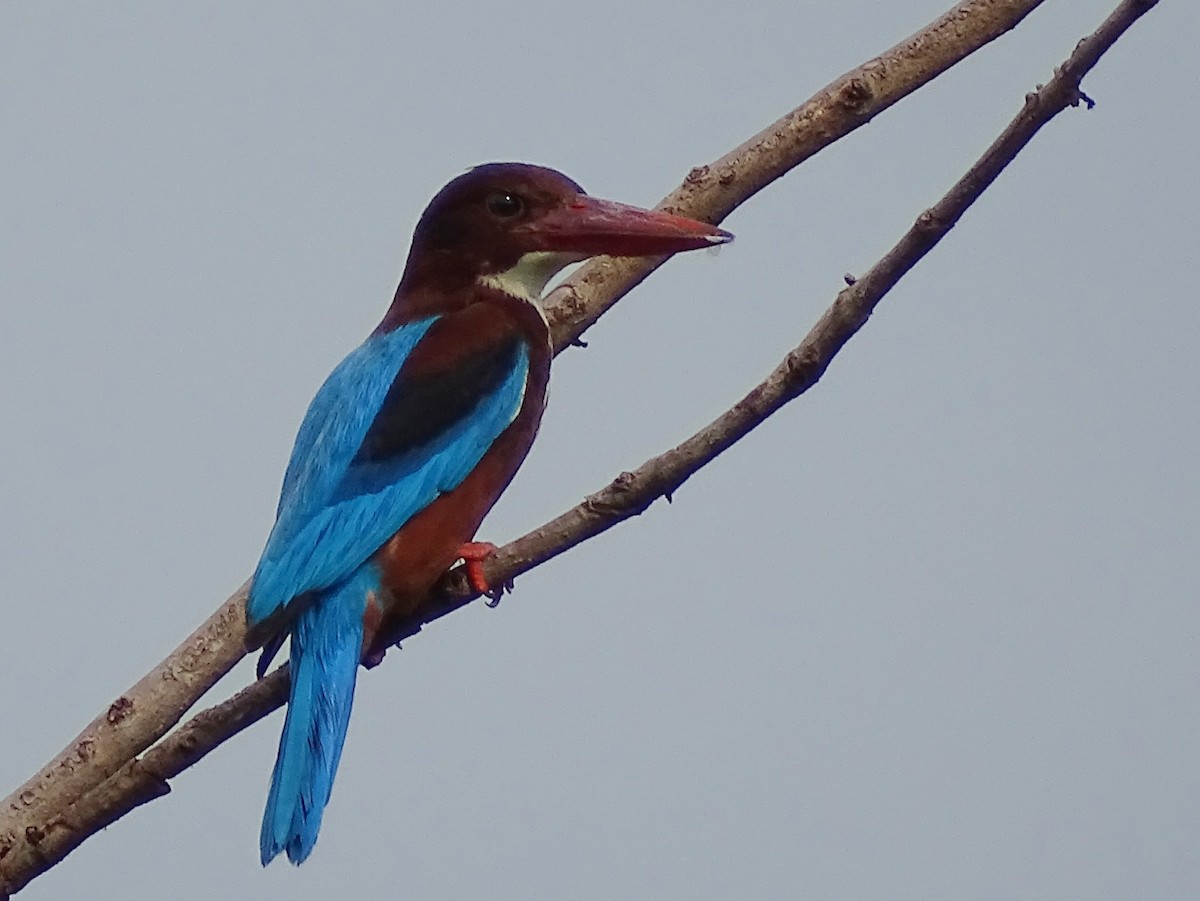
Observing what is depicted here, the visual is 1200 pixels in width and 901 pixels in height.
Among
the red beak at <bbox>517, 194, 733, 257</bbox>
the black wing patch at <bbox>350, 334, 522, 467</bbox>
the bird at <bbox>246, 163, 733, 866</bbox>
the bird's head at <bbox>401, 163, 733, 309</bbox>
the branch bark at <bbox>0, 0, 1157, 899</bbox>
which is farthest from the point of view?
the bird's head at <bbox>401, 163, 733, 309</bbox>

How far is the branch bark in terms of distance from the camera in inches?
105

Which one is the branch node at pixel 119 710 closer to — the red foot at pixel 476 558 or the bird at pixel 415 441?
the bird at pixel 415 441

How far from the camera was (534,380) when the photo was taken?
13.4 ft

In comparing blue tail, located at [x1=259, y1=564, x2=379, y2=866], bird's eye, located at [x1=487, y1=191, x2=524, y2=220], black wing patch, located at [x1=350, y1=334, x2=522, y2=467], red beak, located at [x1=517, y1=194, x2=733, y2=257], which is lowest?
blue tail, located at [x1=259, y1=564, x2=379, y2=866]

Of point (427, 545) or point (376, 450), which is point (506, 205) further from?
point (427, 545)

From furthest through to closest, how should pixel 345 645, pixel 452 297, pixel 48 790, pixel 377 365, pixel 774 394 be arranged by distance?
pixel 452 297, pixel 377 365, pixel 345 645, pixel 48 790, pixel 774 394

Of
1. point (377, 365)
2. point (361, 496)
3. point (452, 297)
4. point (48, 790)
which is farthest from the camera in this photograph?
point (452, 297)

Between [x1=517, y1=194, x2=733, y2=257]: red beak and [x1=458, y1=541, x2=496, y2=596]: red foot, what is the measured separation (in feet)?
2.54

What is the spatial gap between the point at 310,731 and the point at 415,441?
78 centimetres

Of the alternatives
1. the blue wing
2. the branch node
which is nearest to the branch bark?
the branch node

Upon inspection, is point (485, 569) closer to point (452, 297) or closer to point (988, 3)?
point (452, 297)

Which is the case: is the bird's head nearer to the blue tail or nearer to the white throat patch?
the white throat patch

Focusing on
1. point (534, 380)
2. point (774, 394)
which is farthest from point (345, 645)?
point (774, 394)

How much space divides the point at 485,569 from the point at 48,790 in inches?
34.3
